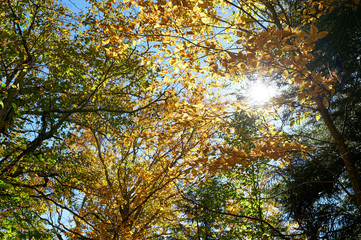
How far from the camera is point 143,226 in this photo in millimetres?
8273

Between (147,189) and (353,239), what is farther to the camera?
(147,189)

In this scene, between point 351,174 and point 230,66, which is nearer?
point 230,66

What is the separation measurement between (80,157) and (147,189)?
2511 mm

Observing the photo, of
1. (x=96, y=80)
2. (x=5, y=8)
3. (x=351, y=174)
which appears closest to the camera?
(x=351, y=174)

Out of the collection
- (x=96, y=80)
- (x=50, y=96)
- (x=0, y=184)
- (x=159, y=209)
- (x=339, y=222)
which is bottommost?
(x=0, y=184)

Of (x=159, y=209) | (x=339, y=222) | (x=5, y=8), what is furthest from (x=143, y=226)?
(x=5, y=8)

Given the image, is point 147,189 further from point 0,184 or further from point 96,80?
point 0,184

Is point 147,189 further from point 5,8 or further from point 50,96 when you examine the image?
point 5,8

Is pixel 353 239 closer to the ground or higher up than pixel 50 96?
closer to the ground

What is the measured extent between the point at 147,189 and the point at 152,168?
4.96ft

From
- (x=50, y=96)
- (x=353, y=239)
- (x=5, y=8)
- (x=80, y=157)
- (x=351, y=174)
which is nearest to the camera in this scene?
(x=351, y=174)

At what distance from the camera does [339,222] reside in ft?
18.5

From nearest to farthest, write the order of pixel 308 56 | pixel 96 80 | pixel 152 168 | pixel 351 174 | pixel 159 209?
pixel 308 56, pixel 351 174, pixel 96 80, pixel 159 209, pixel 152 168

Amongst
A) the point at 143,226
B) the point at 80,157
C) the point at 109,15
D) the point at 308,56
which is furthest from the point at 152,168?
the point at 308,56
